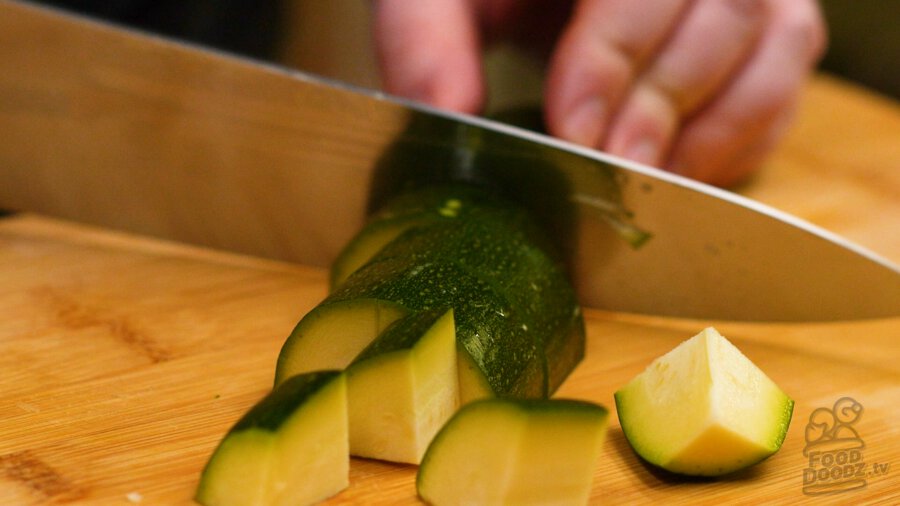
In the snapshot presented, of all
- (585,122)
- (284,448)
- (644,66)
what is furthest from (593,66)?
(284,448)

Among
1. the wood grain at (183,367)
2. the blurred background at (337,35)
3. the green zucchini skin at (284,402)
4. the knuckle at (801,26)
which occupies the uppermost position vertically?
the knuckle at (801,26)

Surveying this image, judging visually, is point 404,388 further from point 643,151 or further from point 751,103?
point 751,103

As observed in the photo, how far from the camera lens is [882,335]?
2271 mm

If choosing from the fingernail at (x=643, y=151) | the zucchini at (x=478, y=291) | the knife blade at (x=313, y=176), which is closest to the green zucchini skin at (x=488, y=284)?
the zucchini at (x=478, y=291)

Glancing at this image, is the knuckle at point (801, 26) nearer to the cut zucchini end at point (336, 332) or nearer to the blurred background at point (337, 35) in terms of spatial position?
the blurred background at point (337, 35)

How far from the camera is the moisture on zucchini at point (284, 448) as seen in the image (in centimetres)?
137

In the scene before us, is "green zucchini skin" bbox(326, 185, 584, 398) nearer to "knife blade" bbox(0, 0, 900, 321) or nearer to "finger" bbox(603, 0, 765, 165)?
"knife blade" bbox(0, 0, 900, 321)

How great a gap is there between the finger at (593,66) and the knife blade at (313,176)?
418mm

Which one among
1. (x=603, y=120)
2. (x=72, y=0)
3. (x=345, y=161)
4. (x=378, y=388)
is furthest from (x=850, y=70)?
(x=378, y=388)

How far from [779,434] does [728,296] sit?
64 centimetres

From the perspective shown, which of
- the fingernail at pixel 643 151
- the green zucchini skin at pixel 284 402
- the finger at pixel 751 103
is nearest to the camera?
the green zucchini skin at pixel 284 402

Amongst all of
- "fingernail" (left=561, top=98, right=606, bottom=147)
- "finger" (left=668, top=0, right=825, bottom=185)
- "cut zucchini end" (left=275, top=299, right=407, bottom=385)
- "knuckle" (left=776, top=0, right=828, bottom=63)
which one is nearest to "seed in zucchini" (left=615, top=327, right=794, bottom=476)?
"cut zucchini end" (left=275, top=299, right=407, bottom=385)

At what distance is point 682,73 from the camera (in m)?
2.78

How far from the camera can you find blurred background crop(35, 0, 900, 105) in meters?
3.46
